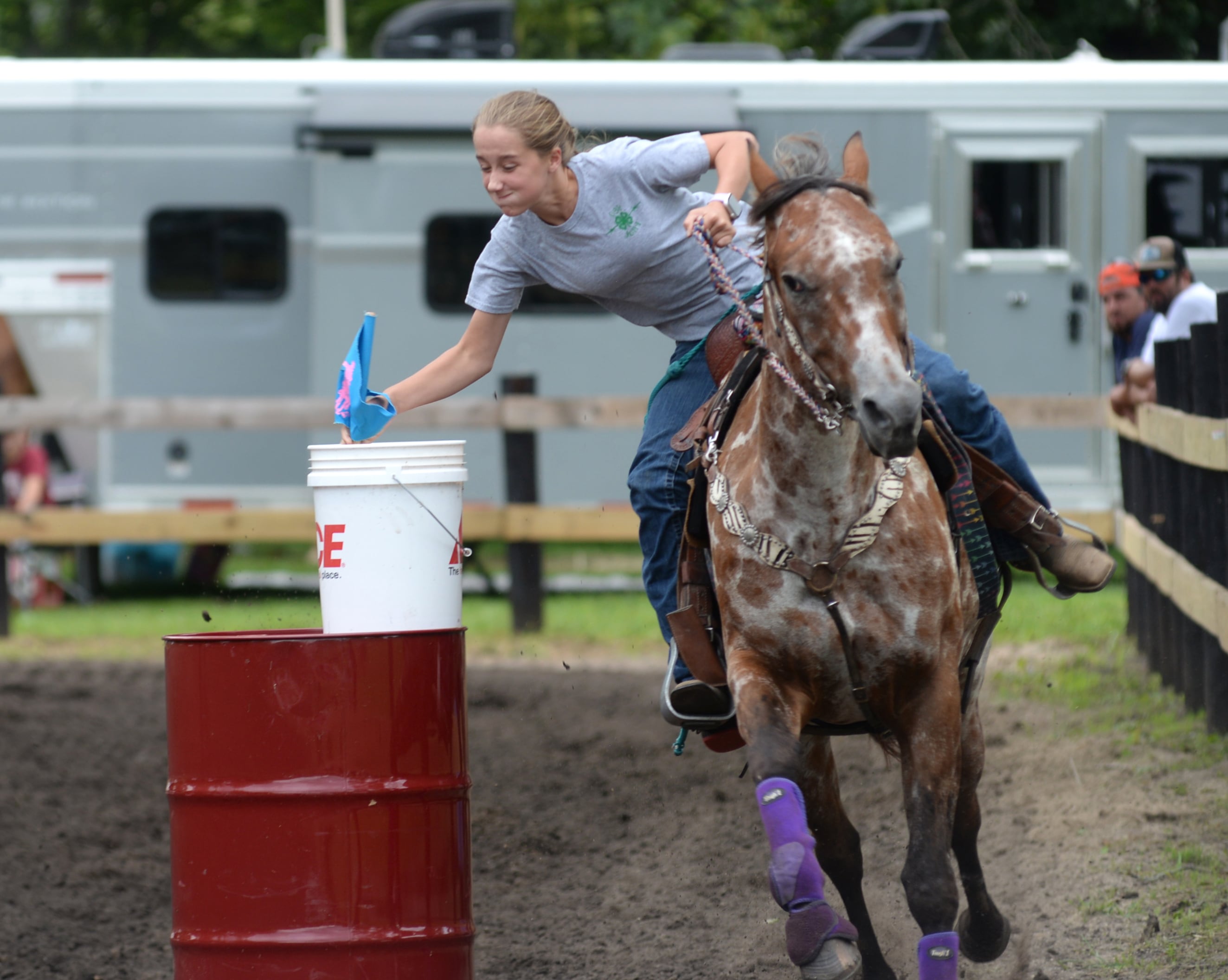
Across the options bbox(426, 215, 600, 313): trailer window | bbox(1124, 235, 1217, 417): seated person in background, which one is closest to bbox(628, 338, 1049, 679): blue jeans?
bbox(1124, 235, 1217, 417): seated person in background

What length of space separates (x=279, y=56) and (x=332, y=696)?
1809 centimetres

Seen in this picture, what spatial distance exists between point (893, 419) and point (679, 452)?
1.29 m

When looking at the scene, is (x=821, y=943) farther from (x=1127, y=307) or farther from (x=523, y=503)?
(x=523, y=503)

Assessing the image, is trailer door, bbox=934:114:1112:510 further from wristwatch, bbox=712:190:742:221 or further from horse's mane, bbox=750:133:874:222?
horse's mane, bbox=750:133:874:222

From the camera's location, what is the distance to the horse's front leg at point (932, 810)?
337cm

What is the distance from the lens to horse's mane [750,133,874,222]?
11.0 feet

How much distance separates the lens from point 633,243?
4.05m

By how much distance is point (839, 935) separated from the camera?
329 centimetres

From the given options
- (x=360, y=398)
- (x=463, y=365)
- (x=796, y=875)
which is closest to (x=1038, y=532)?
(x=796, y=875)

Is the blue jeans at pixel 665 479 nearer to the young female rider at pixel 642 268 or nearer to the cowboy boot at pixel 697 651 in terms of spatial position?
the young female rider at pixel 642 268

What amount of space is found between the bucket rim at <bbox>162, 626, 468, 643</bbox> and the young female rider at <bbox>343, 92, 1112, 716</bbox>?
628 millimetres

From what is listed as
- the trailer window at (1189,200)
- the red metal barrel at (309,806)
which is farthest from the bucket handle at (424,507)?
the trailer window at (1189,200)

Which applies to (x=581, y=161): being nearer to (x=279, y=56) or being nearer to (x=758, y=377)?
(x=758, y=377)

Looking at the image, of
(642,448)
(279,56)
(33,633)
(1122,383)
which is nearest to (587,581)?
(33,633)
